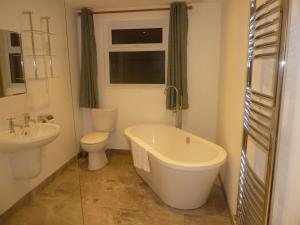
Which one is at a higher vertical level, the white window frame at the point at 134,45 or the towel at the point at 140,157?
the white window frame at the point at 134,45

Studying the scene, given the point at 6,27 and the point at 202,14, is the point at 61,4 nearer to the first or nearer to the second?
the point at 6,27

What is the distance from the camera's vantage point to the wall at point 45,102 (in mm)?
2105

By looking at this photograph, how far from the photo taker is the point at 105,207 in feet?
8.64

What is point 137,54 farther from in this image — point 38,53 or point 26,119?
point 26,119

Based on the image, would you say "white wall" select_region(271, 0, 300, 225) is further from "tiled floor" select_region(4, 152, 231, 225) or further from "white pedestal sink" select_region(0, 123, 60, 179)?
"white pedestal sink" select_region(0, 123, 60, 179)

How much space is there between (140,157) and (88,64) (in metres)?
1.83

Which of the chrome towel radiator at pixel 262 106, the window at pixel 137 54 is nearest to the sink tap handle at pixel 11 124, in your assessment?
the chrome towel radiator at pixel 262 106

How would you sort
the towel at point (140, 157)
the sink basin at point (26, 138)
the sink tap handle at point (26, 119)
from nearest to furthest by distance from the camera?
the sink basin at point (26, 138) → the sink tap handle at point (26, 119) → the towel at point (140, 157)

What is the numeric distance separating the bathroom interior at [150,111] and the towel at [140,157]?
0.04 feet

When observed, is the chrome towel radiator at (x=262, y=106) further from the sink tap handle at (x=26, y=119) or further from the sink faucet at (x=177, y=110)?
the sink tap handle at (x=26, y=119)

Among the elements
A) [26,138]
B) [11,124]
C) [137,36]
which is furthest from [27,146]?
[137,36]

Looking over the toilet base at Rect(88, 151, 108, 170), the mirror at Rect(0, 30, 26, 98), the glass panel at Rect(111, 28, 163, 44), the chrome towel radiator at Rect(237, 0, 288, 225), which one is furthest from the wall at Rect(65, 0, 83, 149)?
the chrome towel radiator at Rect(237, 0, 288, 225)

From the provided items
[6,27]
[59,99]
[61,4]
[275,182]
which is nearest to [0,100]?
[6,27]

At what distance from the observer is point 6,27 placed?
6.76ft
